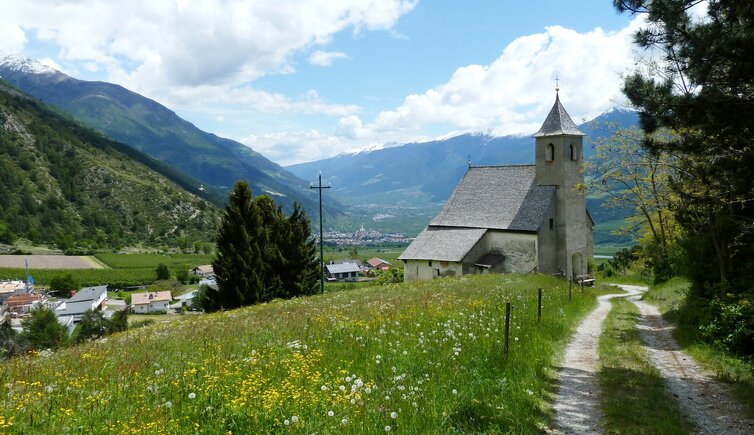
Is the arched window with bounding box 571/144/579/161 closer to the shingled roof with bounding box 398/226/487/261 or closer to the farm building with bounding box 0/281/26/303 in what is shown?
the shingled roof with bounding box 398/226/487/261

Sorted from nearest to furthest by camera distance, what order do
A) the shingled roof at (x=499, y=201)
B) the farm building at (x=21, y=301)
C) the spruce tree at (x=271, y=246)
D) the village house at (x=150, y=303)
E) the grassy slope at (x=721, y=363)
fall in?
the grassy slope at (x=721, y=363) < the shingled roof at (x=499, y=201) < the spruce tree at (x=271, y=246) < the farm building at (x=21, y=301) < the village house at (x=150, y=303)

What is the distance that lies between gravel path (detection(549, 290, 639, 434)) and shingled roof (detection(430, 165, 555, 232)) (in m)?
27.8

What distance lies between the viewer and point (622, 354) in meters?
14.2

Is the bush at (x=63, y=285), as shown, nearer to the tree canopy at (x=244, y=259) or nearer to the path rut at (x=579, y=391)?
the tree canopy at (x=244, y=259)

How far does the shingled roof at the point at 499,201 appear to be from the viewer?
43594 millimetres

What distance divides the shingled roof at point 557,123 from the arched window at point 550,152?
3.43ft

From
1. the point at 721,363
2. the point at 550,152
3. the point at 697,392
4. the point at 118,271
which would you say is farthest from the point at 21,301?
the point at 697,392

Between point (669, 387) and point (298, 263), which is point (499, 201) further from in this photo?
point (669, 387)

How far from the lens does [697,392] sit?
10.7 m

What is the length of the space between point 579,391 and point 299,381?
20.7 feet

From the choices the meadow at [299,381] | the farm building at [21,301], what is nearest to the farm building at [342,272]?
the farm building at [21,301]

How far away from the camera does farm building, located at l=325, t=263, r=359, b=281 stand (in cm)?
18825

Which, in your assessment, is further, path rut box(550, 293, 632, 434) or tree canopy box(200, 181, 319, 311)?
tree canopy box(200, 181, 319, 311)

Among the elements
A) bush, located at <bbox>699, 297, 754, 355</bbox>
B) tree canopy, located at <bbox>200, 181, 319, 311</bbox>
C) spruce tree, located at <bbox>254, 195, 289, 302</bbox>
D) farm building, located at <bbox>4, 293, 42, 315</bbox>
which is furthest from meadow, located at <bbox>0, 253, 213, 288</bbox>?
bush, located at <bbox>699, 297, 754, 355</bbox>
